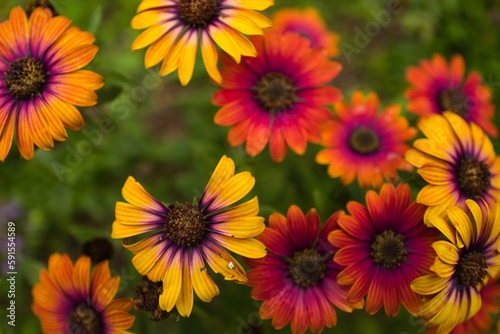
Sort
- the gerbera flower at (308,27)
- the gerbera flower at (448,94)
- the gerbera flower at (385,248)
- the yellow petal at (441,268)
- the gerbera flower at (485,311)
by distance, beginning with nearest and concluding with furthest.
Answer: the yellow petal at (441,268) → the gerbera flower at (385,248) → the gerbera flower at (485,311) → the gerbera flower at (448,94) → the gerbera flower at (308,27)

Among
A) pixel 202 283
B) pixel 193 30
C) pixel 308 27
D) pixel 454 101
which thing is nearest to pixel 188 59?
pixel 193 30

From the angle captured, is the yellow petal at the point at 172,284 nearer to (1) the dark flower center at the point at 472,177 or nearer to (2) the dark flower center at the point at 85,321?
(2) the dark flower center at the point at 85,321

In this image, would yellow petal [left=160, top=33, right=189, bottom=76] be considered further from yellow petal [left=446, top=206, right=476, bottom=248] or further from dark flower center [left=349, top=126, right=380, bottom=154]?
yellow petal [left=446, top=206, right=476, bottom=248]

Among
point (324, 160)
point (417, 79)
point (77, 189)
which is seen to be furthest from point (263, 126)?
point (77, 189)

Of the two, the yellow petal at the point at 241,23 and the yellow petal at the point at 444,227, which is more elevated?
the yellow petal at the point at 241,23

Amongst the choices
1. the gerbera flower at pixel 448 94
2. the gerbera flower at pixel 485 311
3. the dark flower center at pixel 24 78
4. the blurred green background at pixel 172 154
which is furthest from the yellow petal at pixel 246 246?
the gerbera flower at pixel 448 94

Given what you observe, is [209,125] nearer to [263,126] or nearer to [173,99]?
[173,99]
